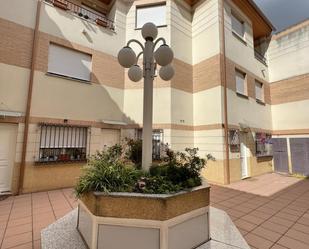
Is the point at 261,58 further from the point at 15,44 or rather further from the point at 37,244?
the point at 37,244

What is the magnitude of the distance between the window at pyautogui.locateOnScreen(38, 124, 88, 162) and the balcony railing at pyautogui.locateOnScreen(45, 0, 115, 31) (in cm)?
485

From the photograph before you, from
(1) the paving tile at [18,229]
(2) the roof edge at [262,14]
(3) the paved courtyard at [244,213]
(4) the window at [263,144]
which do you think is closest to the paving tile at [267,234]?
(3) the paved courtyard at [244,213]

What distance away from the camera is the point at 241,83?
9922 mm

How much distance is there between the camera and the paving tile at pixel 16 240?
3.24m

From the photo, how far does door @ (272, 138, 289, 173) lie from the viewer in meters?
10.9

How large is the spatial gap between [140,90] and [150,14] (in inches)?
157

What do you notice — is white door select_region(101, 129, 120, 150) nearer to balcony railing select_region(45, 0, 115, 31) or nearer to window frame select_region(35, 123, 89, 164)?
window frame select_region(35, 123, 89, 164)

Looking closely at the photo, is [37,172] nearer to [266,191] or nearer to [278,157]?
[266,191]

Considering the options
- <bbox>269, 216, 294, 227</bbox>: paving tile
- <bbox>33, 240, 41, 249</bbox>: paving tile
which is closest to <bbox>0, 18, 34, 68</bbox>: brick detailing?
<bbox>33, 240, 41, 249</bbox>: paving tile

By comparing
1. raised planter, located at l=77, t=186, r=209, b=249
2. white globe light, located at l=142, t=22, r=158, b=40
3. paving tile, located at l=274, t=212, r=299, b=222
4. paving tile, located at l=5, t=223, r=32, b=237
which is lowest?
paving tile, located at l=274, t=212, r=299, b=222

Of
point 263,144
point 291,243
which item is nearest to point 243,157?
point 263,144

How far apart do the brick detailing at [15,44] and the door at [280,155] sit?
13225 mm

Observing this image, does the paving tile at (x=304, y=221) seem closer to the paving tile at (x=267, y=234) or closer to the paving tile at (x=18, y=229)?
the paving tile at (x=267, y=234)

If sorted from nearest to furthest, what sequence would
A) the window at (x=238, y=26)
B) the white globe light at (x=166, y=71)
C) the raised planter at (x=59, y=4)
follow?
the white globe light at (x=166, y=71) → the raised planter at (x=59, y=4) → the window at (x=238, y=26)
